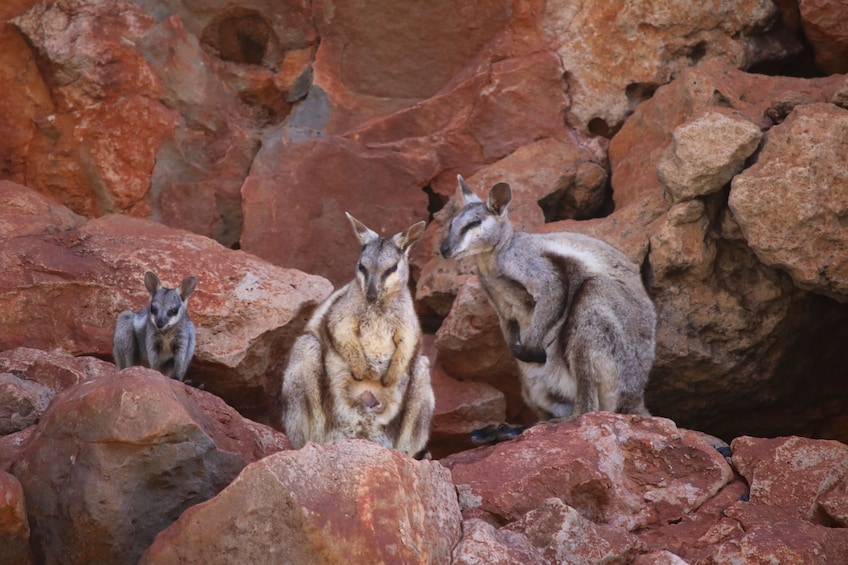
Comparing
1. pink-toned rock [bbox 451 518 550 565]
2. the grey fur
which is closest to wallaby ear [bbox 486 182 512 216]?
the grey fur

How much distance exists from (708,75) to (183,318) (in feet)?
15.9

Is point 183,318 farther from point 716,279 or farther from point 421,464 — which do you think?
point 716,279

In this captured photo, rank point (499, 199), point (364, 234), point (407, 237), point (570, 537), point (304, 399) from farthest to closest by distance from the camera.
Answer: point (499, 199) → point (364, 234) → point (407, 237) → point (304, 399) → point (570, 537)

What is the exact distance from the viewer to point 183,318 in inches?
350

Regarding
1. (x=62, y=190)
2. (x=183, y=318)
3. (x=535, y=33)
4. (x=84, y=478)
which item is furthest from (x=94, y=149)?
(x=84, y=478)

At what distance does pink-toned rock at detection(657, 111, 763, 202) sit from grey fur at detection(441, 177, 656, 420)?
79 cm

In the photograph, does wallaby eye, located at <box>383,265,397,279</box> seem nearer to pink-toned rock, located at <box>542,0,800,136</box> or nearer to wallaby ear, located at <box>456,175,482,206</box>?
wallaby ear, located at <box>456,175,482,206</box>

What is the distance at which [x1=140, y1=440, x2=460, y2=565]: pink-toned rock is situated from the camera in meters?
5.75

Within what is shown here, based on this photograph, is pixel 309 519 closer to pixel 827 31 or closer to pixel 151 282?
pixel 151 282

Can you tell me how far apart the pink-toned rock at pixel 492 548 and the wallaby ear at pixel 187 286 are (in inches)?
142

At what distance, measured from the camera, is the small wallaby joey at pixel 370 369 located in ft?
24.9

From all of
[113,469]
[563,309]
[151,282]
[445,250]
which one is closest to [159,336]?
[151,282]

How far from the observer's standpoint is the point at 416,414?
7.65 m

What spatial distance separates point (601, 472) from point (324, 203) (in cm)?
472
